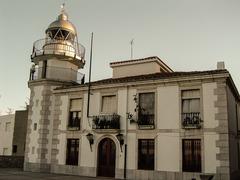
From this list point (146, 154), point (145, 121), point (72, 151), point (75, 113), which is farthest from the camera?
point (75, 113)

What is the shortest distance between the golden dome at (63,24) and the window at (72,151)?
906 centimetres

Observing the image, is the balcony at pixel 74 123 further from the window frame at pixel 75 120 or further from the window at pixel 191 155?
the window at pixel 191 155

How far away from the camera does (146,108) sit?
19.1m

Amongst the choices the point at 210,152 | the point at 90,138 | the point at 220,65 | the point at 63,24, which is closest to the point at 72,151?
the point at 90,138

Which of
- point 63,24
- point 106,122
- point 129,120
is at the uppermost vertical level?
point 63,24

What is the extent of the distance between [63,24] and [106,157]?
11.3 meters

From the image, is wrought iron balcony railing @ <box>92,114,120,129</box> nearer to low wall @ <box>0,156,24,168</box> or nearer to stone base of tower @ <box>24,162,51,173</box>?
stone base of tower @ <box>24,162,51,173</box>

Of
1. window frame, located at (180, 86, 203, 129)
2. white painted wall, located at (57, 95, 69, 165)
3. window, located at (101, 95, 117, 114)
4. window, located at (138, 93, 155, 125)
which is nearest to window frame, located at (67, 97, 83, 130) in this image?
white painted wall, located at (57, 95, 69, 165)

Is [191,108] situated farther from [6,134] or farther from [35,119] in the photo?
[6,134]

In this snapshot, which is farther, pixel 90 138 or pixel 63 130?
pixel 63 130

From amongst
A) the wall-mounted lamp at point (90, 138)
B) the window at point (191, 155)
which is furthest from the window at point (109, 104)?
the window at point (191, 155)

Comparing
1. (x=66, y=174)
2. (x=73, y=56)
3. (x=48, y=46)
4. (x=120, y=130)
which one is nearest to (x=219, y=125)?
(x=120, y=130)

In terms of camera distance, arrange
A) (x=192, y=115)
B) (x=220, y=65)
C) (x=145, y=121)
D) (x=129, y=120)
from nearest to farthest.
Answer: (x=192, y=115) → (x=220, y=65) → (x=145, y=121) → (x=129, y=120)

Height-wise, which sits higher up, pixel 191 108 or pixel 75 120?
pixel 191 108
